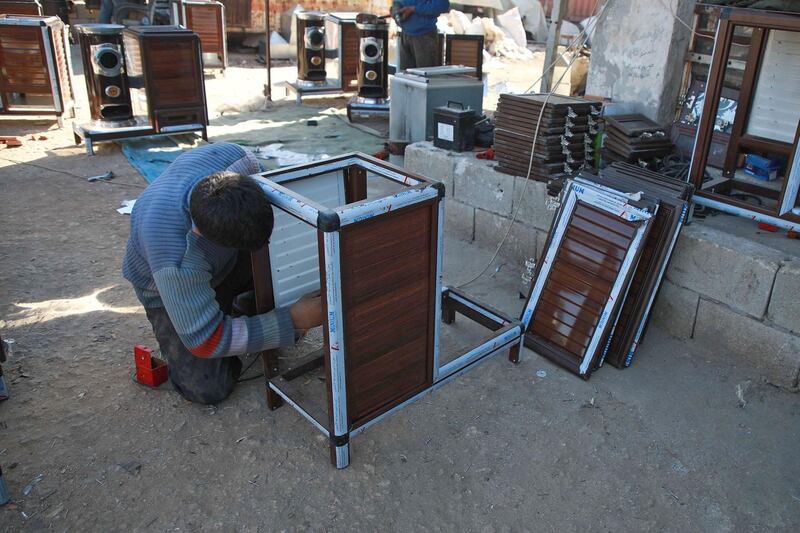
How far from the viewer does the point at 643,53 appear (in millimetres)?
4828

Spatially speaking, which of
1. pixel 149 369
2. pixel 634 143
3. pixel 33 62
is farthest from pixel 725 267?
pixel 33 62

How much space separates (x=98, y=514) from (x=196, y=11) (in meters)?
9.95

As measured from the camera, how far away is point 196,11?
34.8ft

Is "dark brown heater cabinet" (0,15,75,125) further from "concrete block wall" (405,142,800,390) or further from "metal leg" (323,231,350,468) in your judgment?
"metal leg" (323,231,350,468)

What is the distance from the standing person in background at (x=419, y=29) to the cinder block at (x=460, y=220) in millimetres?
3381

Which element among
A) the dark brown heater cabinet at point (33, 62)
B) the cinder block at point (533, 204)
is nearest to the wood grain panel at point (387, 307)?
the cinder block at point (533, 204)

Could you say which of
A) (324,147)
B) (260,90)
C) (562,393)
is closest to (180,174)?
(562,393)

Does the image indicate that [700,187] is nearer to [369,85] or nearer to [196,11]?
[369,85]

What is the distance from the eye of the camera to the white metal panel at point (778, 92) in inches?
143

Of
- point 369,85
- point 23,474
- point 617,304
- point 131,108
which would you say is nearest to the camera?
point 23,474

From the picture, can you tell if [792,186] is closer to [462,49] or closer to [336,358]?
[336,358]

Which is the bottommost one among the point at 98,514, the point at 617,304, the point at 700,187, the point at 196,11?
the point at 98,514

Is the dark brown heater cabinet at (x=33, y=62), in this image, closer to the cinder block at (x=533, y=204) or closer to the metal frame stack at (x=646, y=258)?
the cinder block at (x=533, y=204)

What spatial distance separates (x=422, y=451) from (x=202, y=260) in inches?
48.2
